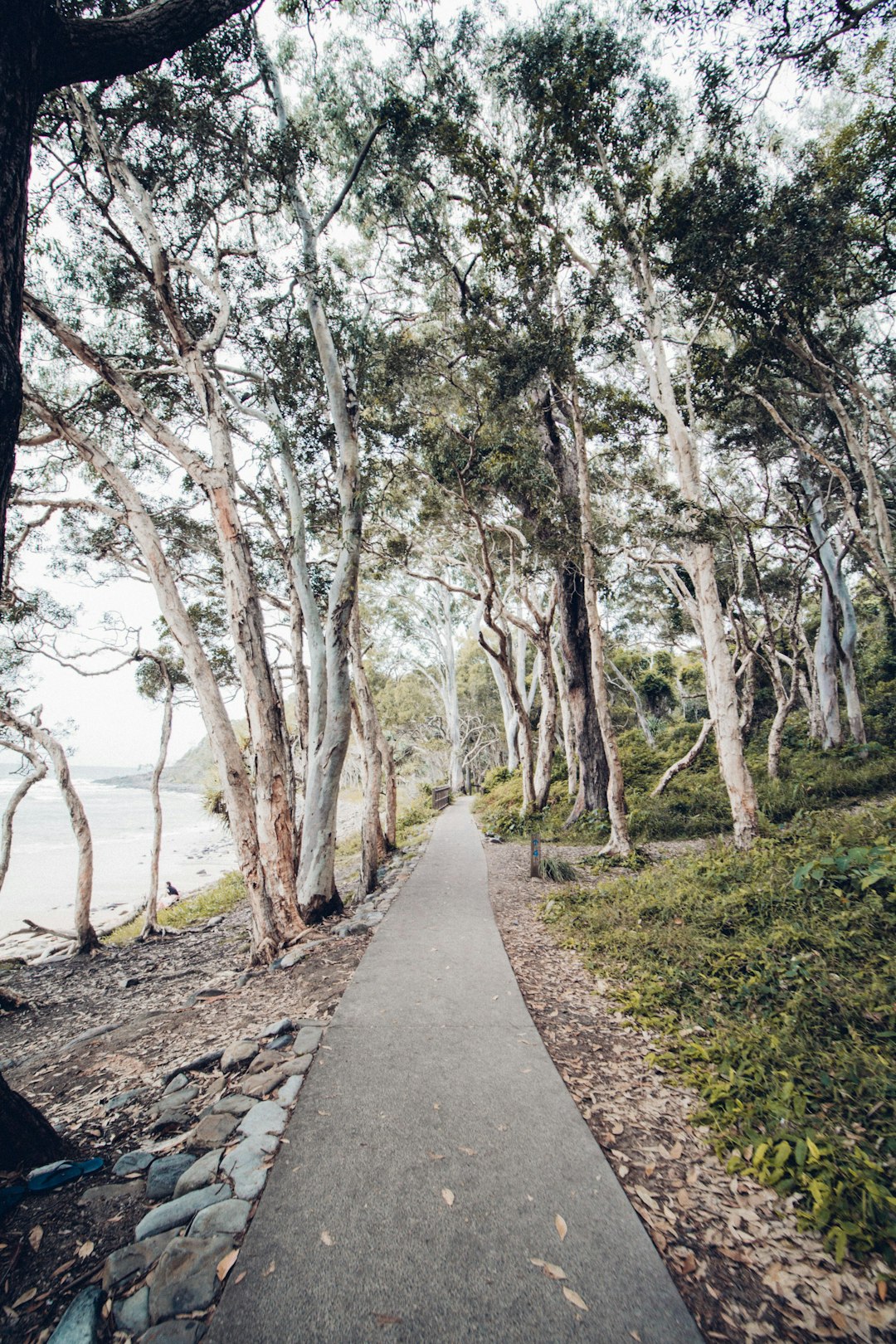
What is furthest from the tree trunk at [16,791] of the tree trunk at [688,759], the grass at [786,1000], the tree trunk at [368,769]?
the tree trunk at [688,759]

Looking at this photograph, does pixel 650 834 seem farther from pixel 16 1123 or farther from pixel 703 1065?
pixel 16 1123

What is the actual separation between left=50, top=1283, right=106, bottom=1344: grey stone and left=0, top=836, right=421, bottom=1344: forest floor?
0.06 metres

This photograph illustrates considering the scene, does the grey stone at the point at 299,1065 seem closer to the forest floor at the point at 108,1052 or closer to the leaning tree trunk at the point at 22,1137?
the forest floor at the point at 108,1052

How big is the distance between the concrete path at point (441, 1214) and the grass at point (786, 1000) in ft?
2.46

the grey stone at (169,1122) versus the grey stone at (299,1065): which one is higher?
the grey stone at (299,1065)

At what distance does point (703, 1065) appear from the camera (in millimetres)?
3020

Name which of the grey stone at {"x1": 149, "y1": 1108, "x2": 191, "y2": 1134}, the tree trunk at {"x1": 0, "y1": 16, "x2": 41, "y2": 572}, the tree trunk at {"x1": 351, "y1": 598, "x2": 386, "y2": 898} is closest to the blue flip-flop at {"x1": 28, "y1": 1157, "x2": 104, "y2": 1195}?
the grey stone at {"x1": 149, "y1": 1108, "x2": 191, "y2": 1134}

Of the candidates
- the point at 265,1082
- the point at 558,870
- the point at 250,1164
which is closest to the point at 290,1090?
the point at 265,1082

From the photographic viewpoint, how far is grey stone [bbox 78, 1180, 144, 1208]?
2.15 m

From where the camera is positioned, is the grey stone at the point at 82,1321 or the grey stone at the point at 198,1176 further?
the grey stone at the point at 198,1176

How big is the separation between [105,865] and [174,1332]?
23.7 metres

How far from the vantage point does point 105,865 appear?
20734mm

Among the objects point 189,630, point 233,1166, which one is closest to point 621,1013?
point 233,1166

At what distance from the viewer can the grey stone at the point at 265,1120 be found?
257 centimetres
